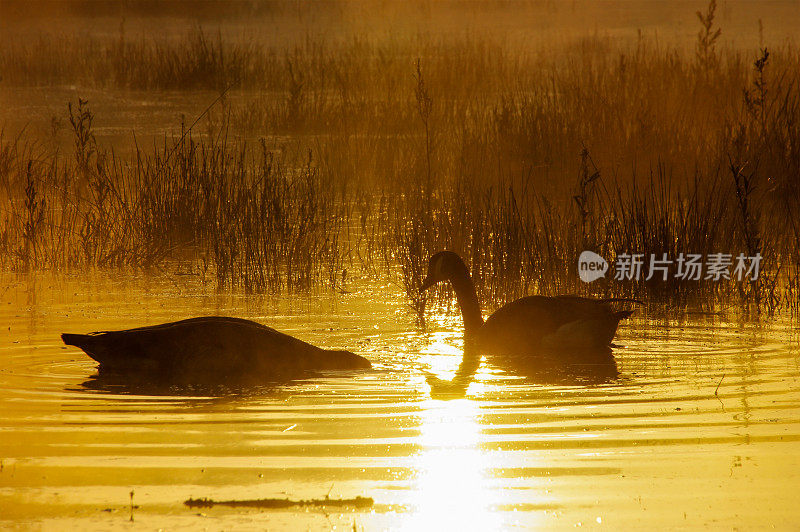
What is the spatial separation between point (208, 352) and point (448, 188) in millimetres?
8250

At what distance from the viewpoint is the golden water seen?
494cm

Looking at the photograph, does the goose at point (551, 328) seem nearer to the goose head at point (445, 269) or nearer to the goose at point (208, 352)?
the goose head at point (445, 269)

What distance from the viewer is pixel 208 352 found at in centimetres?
803

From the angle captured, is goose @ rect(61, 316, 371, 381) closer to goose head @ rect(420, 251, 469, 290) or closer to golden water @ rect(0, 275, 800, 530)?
golden water @ rect(0, 275, 800, 530)

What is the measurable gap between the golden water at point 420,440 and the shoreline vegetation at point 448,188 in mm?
2147

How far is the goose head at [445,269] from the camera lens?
399 inches

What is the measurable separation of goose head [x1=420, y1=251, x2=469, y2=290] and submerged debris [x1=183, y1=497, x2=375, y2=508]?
514cm

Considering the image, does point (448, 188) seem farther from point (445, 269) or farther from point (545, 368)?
point (545, 368)

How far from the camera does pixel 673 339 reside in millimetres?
9117

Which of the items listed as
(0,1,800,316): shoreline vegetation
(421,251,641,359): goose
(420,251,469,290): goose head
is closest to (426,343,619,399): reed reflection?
(421,251,641,359): goose

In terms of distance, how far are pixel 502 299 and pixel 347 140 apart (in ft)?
26.9

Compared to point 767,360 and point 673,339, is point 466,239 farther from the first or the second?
point 767,360

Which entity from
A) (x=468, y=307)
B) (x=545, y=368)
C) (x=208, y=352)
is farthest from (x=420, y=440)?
(x=468, y=307)

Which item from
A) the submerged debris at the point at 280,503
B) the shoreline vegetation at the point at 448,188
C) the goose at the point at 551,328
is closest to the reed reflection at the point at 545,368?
the goose at the point at 551,328
